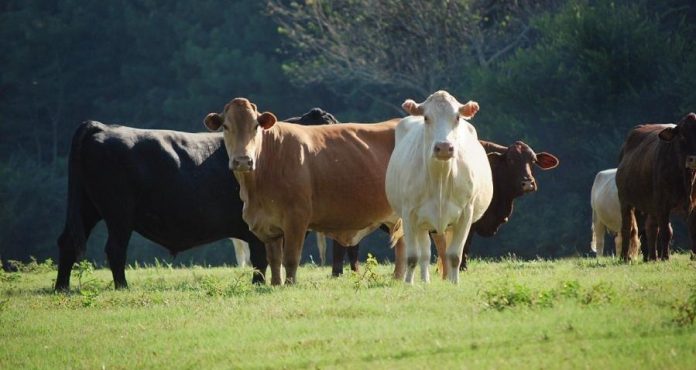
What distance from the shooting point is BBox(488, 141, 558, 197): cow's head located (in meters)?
17.6

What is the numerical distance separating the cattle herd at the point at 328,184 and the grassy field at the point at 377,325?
2.68 ft

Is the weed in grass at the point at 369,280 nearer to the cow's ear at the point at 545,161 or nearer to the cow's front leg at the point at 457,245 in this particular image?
the cow's front leg at the point at 457,245

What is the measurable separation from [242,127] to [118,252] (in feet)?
8.00

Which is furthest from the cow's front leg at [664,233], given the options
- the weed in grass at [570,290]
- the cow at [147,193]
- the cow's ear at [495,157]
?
the weed in grass at [570,290]

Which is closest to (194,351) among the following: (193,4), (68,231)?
(68,231)

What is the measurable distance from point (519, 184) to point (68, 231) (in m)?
5.55

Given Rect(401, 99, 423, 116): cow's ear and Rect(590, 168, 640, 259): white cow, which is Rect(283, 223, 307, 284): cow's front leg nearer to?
Rect(401, 99, 423, 116): cow's ear

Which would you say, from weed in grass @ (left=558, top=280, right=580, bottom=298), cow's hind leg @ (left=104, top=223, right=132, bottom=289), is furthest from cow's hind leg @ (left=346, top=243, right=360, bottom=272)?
weed in grass @ (left=558, top=280, right=580, bottom=298)

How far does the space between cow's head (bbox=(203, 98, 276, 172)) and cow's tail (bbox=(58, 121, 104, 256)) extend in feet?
6.57

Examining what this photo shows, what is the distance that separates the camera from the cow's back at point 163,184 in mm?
16312

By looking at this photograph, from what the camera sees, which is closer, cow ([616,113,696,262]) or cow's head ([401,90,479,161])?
cow's head ([401,90,479,161])

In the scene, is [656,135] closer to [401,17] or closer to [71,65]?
[401,17]

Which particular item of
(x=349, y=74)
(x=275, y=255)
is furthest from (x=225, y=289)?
(x=349, y=74)

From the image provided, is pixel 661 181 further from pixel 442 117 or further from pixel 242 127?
pixel 242 127
